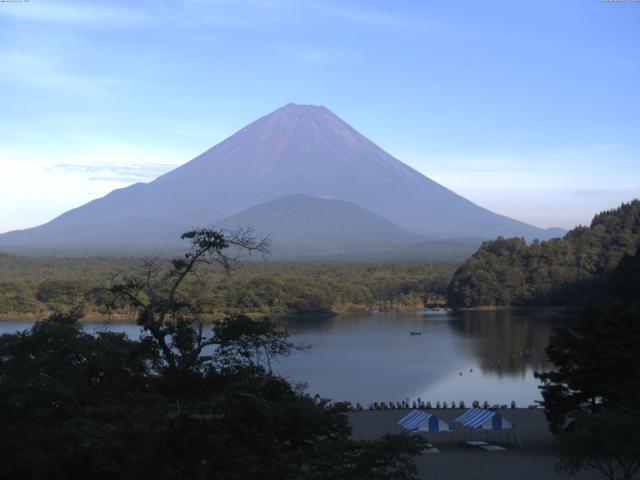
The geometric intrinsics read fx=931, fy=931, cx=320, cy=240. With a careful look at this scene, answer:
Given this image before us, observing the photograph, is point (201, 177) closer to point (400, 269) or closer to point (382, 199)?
point (382, 199)

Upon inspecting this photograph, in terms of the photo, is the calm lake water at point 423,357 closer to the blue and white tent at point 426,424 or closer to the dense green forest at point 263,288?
the blue and white tent at point 426,424

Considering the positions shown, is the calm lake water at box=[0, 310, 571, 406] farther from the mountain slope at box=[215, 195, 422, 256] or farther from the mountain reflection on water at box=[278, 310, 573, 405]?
the mountain slope at box=[215, 195, 422, 256]

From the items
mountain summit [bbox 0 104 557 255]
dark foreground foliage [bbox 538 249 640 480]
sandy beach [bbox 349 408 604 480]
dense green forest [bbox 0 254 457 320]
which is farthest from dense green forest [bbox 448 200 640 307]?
mountain summit [bbox 0 104 557 255]

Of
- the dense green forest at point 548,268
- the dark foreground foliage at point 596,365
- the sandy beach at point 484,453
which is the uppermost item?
the dense green forest at point 548,268

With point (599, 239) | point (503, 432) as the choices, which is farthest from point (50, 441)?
point (599, 239)

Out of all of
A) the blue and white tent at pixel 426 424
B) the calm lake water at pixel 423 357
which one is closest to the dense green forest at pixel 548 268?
the calm lake water at pixel 423 357

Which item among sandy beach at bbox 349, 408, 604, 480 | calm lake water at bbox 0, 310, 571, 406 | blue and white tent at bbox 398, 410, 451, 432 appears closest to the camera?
sandy beach at bbox 349, 408, 604, 480
